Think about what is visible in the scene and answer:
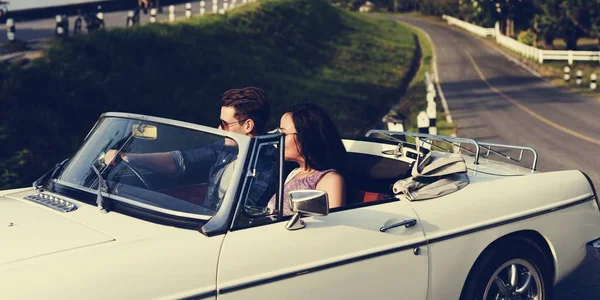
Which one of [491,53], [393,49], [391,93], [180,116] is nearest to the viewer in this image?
[180,116]

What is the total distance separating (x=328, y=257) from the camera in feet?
14.1

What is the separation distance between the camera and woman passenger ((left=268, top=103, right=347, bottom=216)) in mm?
5098

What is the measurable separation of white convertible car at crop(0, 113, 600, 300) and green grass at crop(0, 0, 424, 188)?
8336 millimetres

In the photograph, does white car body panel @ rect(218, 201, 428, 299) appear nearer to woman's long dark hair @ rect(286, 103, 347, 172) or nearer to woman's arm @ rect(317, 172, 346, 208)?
woman's arm @ rect(317, 172, 346, 208)

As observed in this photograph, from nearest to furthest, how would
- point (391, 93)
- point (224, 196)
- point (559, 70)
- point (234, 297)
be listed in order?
point (234, 297)
point (224, 196)
point (391, 93)
point (559, 70)

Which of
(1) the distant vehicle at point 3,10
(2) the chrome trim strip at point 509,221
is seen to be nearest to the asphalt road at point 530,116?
(2) the chrome trim strip at point 509,221

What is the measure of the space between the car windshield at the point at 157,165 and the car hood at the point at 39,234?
386mm

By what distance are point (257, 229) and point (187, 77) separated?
1853 cm

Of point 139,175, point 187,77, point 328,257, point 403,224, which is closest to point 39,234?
point 139,175

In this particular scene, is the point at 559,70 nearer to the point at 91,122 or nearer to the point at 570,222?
the point at 91,122

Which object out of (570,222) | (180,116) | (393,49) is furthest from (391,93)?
(570,222)

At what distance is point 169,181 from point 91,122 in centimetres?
1168

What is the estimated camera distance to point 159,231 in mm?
4016

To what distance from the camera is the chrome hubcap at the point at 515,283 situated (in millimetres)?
5152
